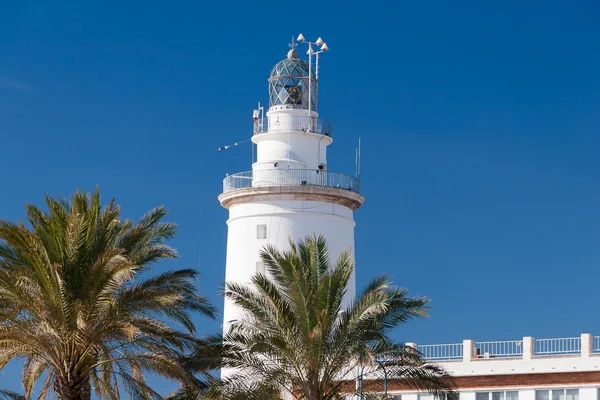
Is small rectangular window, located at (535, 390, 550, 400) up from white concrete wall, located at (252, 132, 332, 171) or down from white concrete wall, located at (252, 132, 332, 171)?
down

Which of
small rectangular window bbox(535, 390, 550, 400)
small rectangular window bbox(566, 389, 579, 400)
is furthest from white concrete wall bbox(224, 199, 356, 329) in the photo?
small rectangular window bbox(566, 389, 579, 400)

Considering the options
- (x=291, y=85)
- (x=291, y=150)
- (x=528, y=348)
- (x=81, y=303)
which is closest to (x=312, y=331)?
(x=81, y=303)

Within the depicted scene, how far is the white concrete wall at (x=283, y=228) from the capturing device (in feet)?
180

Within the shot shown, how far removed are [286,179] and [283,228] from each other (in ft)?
6.30

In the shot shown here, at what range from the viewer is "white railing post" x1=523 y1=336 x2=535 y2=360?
161ft

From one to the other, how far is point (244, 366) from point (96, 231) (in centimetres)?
596

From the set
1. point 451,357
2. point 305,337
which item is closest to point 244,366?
point 305,337

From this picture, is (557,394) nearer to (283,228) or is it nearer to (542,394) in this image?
(542,394)

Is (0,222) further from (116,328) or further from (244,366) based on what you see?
(244,366)

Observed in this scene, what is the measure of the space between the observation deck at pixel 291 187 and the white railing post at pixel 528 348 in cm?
988

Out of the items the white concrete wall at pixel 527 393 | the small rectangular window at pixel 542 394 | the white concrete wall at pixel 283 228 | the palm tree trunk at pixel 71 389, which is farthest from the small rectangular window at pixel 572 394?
the palm tree trunk at pixel 71 389

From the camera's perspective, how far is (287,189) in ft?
180

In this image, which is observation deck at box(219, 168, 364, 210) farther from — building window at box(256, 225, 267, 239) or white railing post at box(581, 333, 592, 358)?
white railing post at box(581, 333, 592, 358)

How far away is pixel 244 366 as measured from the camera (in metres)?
41.3
